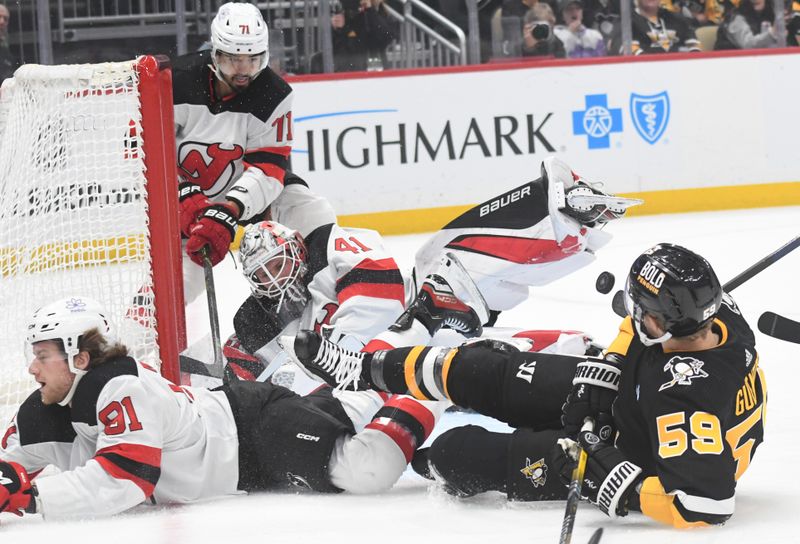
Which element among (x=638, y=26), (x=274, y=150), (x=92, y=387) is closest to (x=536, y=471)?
(x=92, y=387)

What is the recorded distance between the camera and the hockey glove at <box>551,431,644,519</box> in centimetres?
248

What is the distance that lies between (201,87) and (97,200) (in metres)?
0.76

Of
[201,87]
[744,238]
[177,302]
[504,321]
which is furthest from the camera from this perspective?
[744,238]

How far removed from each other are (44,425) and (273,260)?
95 cm

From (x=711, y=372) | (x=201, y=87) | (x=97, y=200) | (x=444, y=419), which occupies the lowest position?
(x=444, y=419)

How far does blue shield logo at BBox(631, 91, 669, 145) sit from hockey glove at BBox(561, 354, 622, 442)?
4.84 meters

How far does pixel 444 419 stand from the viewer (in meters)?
3.67

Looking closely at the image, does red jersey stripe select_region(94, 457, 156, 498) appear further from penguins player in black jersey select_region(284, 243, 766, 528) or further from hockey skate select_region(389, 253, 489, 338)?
hockey skate select_region(389, 253, 489, 338)

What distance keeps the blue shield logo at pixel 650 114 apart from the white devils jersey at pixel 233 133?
11.2 feet

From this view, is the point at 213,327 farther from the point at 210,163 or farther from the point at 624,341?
the point at 624,341

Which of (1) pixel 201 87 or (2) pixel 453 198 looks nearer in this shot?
(1) pixel 201 87

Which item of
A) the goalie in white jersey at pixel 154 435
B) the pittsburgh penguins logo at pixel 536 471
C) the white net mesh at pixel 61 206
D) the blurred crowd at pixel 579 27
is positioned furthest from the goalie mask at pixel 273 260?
the blurred crowd at pixel 579 27

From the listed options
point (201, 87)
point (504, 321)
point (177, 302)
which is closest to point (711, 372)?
point (177, 302)

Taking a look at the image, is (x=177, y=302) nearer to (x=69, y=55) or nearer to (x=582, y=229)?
(x=582, y=229)
